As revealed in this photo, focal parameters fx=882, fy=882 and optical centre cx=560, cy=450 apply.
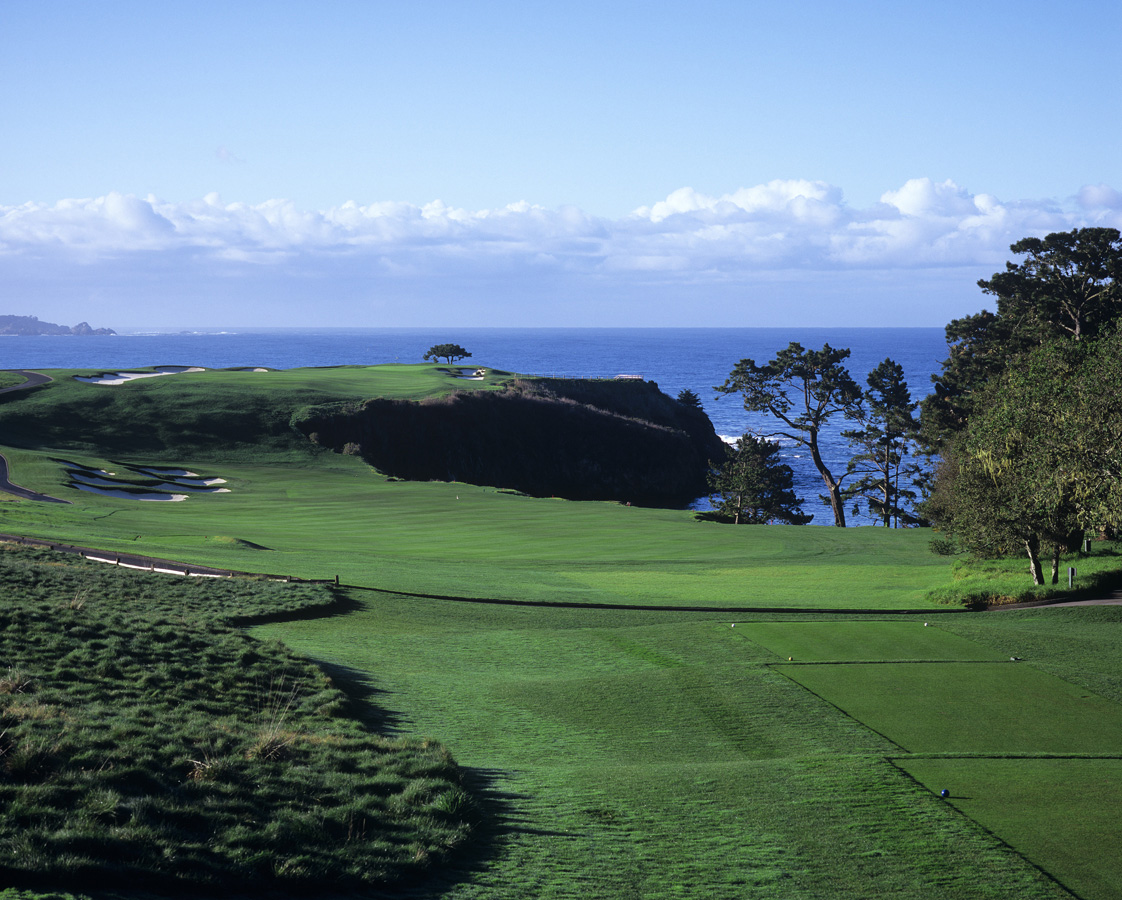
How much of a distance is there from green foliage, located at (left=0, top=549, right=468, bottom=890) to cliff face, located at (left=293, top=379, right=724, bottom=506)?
62.0 metres

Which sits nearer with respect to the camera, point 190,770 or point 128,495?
point 190,770

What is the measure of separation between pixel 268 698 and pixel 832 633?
563 inches

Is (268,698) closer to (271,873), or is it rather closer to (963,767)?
(271,873)

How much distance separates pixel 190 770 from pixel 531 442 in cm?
8506

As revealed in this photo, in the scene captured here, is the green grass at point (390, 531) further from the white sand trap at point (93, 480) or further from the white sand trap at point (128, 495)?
the white sand trap at point (128, 495)

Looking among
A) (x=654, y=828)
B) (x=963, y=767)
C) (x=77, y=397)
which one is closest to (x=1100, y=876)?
(x=963, y=767)

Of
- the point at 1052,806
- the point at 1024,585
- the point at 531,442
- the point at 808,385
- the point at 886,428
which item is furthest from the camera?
the point at 531,442

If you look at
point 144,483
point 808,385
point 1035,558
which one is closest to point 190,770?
point 1035,558

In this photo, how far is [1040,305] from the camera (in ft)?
174

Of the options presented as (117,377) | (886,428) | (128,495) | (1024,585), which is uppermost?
(117,377)

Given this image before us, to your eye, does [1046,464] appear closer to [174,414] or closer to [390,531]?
[390,531]

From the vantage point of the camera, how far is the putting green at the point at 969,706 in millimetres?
14227

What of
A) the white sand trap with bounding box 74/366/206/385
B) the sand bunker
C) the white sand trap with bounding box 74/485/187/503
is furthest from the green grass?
the white sand trap with bounding box 74/366/206/385

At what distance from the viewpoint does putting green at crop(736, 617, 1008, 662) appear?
67.4 ft
